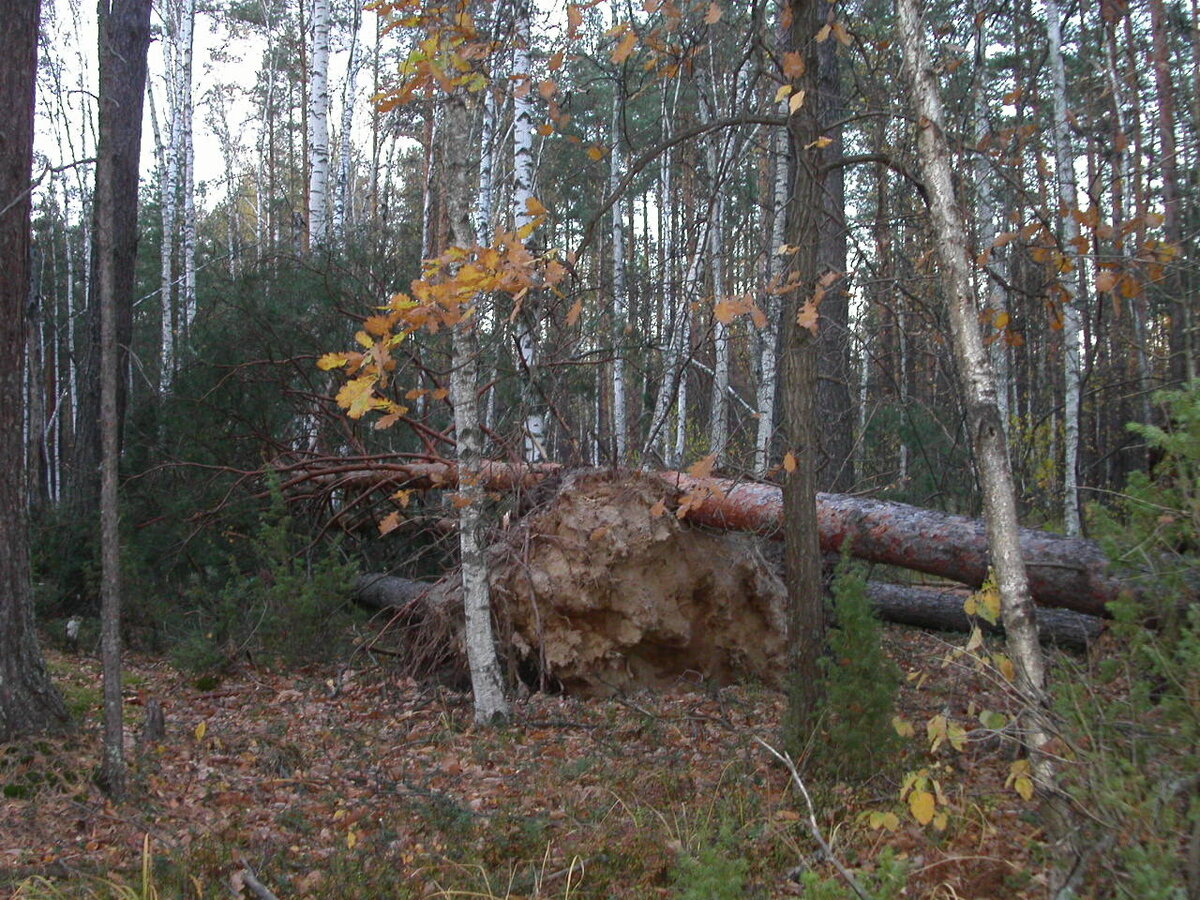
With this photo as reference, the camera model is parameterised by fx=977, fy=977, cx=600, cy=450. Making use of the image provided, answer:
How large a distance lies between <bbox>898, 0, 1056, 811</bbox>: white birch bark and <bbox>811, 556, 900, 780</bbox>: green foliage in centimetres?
100

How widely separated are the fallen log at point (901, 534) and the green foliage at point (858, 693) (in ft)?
2.33

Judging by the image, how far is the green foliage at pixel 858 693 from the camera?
191 inches

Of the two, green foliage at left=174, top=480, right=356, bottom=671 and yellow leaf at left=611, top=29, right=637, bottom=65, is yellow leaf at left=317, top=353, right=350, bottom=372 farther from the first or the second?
green foliage at left=174, top=480, right=356, bottom=671

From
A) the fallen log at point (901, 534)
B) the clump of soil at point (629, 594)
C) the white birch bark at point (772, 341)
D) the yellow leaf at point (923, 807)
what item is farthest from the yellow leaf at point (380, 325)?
the white birch bark at point (772, 341)

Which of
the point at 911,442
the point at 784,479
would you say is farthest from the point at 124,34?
the point at 911,442

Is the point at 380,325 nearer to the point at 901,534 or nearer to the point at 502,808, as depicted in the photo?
the point at 502,808

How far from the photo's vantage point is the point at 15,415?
5.49 meters

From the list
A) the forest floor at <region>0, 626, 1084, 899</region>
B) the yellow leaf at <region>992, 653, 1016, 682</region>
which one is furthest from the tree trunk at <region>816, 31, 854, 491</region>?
the yellow leaf at <region>992, 653, 1016, 682</region>

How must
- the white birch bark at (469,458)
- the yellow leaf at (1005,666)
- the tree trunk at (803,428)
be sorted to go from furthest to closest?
the white birch bark at (469,458)
the tree trunk at (803,428)
the yellow leaf at (1005,666)

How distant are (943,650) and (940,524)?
2152 mm

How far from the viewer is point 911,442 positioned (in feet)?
45.9

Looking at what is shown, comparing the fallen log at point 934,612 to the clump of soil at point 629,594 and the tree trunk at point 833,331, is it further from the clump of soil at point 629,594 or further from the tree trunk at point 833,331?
the tree trunk at point 833,331

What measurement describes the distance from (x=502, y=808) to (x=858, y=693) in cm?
192

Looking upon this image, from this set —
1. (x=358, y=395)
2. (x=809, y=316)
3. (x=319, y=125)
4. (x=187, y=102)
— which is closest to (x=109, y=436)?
(x=358, y=395)
